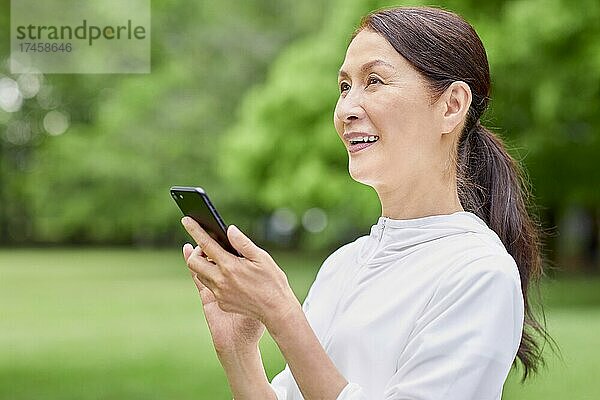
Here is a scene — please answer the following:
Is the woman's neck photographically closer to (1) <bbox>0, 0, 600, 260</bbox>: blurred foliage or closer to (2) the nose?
(2) the nose

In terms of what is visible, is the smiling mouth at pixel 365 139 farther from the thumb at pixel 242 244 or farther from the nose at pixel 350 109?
the thumb at pixel 242 244

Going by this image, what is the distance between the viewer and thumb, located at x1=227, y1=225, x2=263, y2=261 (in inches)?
37.6

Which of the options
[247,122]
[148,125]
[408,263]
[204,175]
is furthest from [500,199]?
[204,175]

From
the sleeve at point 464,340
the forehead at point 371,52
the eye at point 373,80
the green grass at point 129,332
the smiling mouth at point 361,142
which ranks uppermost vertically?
the forehead at point 371,52

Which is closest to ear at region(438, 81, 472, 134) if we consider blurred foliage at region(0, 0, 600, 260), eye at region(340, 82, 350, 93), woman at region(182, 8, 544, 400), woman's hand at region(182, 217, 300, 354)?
woman at region(182, 8, 544, 400)

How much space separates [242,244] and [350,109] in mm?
198

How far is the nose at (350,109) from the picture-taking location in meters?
1.06

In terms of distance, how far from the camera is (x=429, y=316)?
97cm

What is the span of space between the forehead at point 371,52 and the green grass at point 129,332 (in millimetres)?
2918

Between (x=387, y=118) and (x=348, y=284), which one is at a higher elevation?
(x=387, y=118)

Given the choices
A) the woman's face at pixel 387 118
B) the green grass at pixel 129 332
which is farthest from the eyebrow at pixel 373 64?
the green grass at pixel 129 332

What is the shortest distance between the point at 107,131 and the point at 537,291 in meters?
12.0

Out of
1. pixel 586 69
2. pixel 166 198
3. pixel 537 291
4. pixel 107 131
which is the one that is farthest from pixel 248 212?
pixel 537 291

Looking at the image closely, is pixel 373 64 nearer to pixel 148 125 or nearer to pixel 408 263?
pixel 408 263
